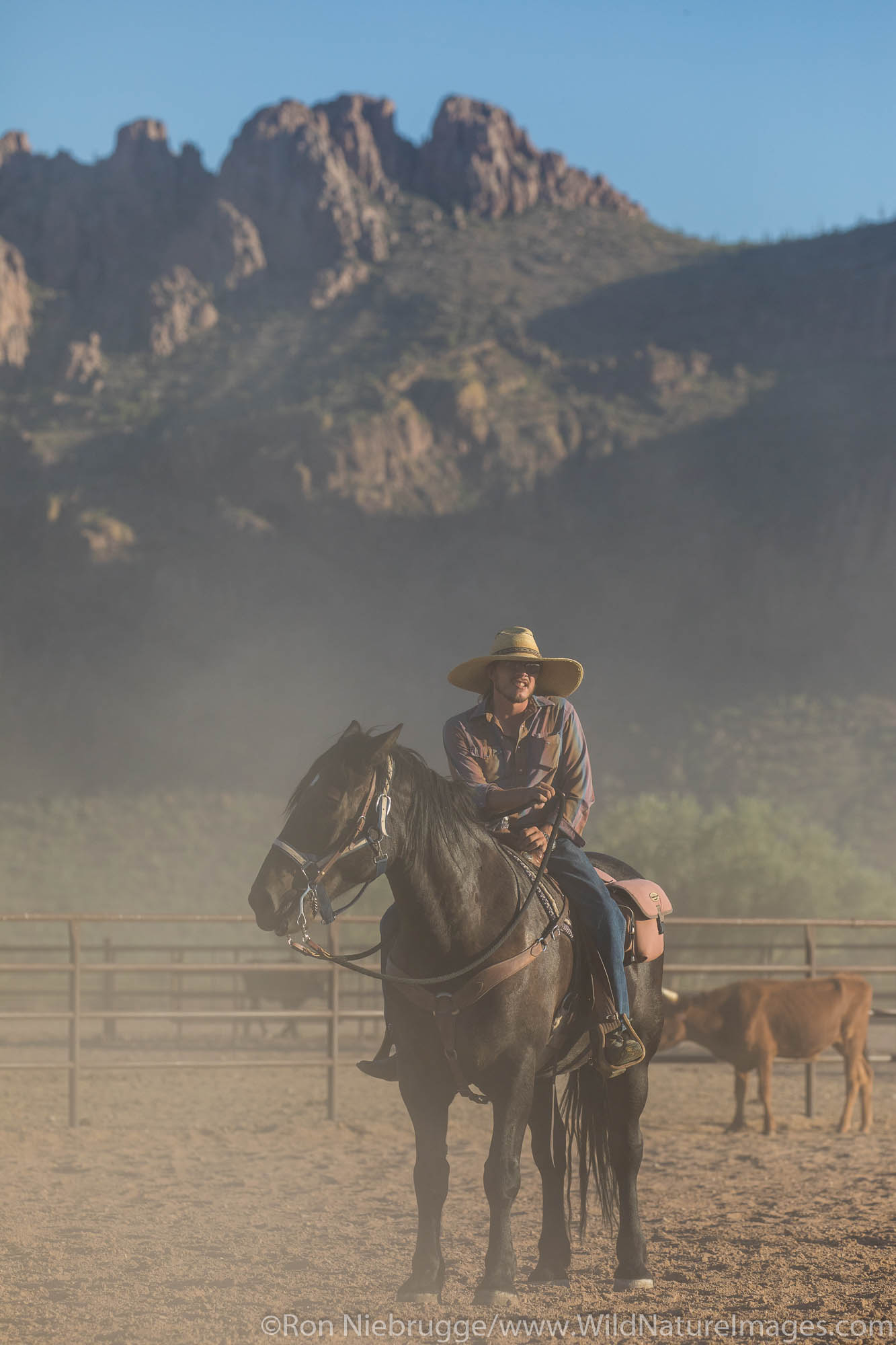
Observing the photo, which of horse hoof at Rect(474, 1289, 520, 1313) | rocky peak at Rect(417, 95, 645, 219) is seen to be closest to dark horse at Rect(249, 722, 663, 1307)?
horse hoof at Rect(474, 1289, 520, 1313)

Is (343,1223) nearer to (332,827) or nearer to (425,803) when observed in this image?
(425,803)

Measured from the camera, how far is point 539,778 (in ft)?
15.9

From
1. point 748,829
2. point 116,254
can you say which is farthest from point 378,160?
point 748,829

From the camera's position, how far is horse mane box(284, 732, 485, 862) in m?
4.23

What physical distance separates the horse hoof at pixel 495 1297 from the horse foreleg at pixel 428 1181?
184 millimetres

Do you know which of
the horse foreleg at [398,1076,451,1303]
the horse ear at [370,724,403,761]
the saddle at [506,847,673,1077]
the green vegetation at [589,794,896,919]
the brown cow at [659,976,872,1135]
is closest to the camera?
the horse ear at [370,724,403,761]

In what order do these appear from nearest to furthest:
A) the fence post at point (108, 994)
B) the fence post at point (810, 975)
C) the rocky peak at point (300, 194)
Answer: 1. the fence post at point (810, 975)
2. the fence post at point (108, 994)
3. the rocky peak at point (300, 194)

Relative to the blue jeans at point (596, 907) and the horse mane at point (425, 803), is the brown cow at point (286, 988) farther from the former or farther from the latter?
the horse mane at point (425, 803)

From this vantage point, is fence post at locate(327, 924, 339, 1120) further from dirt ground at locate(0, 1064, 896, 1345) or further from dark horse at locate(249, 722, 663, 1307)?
dark horse at locate(249, 722, 663, 1307)

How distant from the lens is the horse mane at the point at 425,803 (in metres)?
4.23

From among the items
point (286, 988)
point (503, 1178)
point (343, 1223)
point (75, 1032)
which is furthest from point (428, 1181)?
point (286, 988)

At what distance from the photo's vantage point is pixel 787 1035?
9.76 metres

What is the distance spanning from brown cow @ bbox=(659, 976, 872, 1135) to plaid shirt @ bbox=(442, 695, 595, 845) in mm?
5414

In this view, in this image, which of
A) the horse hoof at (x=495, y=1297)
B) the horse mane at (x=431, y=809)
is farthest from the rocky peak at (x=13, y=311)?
the horse hoof at (x=495, y=1297)
